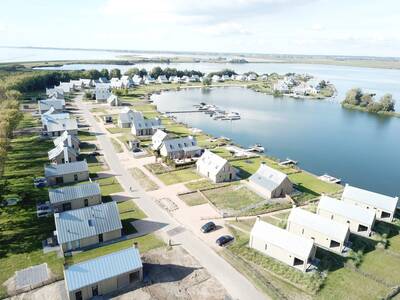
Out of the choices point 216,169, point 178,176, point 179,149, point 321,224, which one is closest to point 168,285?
point 321,224

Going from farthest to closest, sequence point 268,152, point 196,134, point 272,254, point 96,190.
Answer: point 196,134, point 268,152, point 96,190, point 272,254

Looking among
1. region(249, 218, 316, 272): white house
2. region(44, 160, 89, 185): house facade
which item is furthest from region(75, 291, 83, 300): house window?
region(44, 160, 89, 185): house facade

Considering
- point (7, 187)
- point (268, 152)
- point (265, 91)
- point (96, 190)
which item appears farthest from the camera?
point (265, 91)

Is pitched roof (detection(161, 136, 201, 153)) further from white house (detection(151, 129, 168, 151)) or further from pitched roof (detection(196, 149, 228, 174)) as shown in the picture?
pitched roof (detection(196, 149, 228, 174))

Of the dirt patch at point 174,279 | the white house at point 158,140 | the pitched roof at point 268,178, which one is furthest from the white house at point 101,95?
the dirt patch at point 174,279

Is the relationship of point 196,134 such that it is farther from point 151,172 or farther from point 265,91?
point 265,91

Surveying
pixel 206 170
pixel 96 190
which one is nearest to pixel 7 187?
pixel 96 190

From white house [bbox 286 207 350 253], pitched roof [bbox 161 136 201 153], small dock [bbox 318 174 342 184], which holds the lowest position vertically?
small dock [bbox 318 174 342 184]
